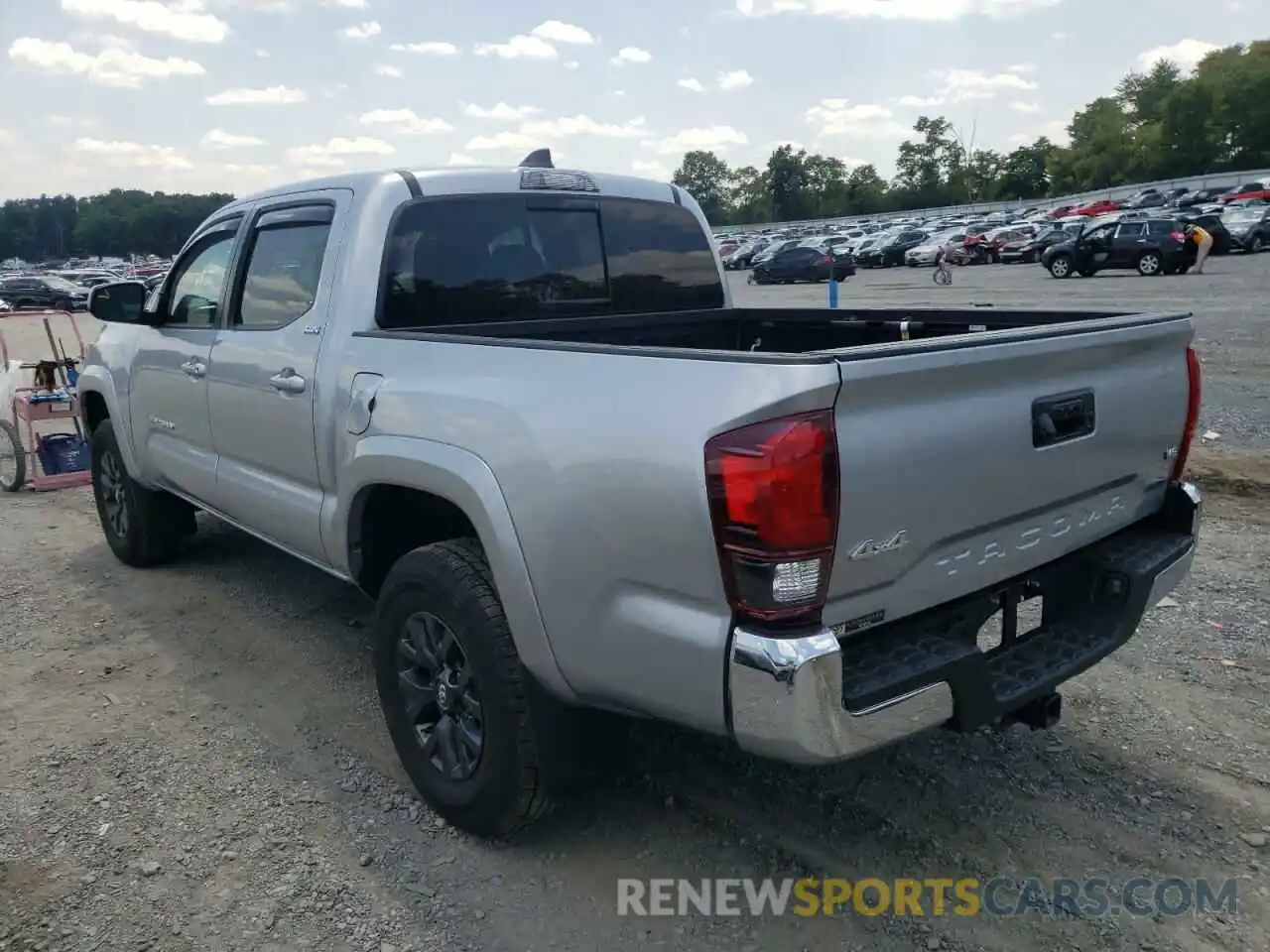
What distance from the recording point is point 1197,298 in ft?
65.2

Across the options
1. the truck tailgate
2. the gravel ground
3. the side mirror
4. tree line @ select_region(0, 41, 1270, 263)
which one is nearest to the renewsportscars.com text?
the truck tailgate

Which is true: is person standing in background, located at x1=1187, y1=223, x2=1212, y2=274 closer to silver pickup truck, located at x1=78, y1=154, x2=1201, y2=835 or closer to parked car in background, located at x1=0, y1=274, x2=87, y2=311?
silver pickup truck, located at x1=78, y1=154, x2=1201, y2=835

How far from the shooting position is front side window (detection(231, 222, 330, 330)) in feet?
13.1

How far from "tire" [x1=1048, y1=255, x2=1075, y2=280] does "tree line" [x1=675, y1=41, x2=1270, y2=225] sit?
248 ft

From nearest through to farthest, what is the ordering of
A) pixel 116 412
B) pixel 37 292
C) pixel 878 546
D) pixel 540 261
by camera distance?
pixel 878 546 < pixel 540 261 < pixel 116 412 < pixel 37 292

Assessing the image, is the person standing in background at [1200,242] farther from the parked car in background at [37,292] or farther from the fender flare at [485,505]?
the parked car in background at [37,292]

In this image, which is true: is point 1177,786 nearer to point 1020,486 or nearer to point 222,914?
point 1020,486

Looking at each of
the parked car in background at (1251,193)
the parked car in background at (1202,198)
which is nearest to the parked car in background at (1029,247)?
the parked car in background at (1251,193)

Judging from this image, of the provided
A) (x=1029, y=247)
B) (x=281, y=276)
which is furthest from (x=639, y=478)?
(x=1029, y=247)

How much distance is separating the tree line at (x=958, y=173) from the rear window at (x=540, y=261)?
8318 cm

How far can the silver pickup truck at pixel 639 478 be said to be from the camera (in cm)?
231

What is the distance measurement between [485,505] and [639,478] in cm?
58

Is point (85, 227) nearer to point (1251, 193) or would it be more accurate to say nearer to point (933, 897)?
point (1251, 193)

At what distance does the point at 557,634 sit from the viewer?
2705 mm
